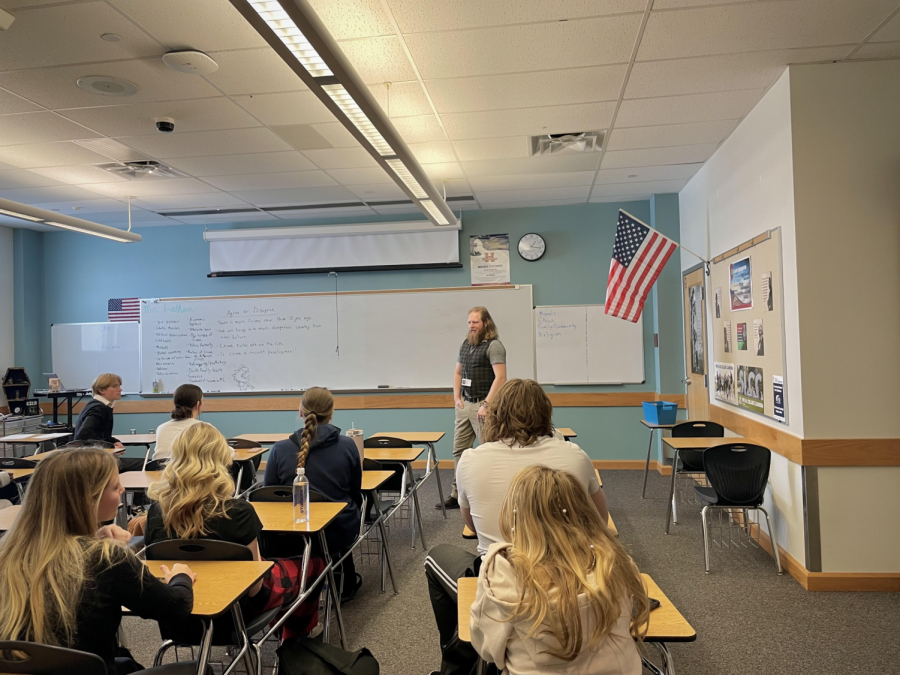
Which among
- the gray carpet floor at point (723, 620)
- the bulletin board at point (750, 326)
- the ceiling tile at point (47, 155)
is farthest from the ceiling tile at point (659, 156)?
the ceiling tile at point (47, 155)

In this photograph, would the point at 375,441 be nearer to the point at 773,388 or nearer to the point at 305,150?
the point at 305,150

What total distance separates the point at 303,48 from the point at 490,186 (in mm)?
3693

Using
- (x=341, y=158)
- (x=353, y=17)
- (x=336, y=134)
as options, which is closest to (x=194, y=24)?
(x=353, y=17)

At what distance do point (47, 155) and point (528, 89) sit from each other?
3.68 m

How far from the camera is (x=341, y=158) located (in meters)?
4.91

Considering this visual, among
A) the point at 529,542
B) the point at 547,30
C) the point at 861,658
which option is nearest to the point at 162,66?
the point at 547,30

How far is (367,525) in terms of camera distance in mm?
3748

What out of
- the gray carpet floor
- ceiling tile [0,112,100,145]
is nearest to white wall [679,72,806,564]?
the gray carpet floor

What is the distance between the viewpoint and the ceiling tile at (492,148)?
4570 mm

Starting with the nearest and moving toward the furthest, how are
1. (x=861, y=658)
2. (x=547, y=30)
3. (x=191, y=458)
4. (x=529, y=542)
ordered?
(x=529, y=542), (x=191, y=458), (x=861, y=658), (x=547, y=30)

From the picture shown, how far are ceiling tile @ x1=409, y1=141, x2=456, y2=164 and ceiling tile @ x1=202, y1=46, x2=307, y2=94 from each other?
1.32 m

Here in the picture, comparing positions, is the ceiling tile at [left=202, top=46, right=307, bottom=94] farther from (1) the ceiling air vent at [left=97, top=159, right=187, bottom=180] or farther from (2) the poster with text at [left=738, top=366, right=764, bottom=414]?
(2) the poster with text at [left=738, top=366, right=764, bottom=414]

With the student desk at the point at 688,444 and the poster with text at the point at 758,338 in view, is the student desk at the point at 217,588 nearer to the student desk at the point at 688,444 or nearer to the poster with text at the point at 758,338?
the student desk at the point at 688,444

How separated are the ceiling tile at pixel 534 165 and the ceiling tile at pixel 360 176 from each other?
77 centimetres
